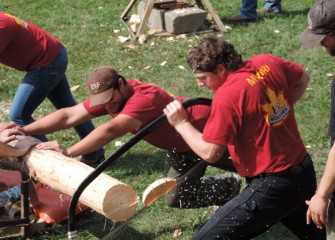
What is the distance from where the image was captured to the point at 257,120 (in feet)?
13.3

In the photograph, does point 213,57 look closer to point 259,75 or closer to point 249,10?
point 259,75

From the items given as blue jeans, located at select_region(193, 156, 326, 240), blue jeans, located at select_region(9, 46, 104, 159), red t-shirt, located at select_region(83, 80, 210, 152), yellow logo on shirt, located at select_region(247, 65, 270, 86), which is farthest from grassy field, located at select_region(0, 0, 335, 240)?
yellow logo on shirt, located at select_region(247, 65, 270, 86)

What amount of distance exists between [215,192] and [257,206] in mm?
1368

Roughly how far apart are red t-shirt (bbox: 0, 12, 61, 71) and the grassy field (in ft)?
4.40

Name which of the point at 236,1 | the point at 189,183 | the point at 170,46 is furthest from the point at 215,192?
the point at 236,1

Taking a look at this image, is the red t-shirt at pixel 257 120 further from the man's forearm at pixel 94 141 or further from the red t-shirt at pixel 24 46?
the red t-shirt at pixel 24 46

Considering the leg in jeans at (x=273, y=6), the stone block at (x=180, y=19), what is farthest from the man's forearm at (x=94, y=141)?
the leg in jeans at (x=273, y=6)

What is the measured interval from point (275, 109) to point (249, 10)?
6.69 meters

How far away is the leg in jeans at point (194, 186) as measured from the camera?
541cm

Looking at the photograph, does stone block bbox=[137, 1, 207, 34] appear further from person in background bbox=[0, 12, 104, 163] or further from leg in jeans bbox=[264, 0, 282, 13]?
person in background bbox=[0, 12, 104, 163]

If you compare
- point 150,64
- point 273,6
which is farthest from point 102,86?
point 273,6

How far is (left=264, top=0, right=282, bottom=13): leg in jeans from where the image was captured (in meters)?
10.9

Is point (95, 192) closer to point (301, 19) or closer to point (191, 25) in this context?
point (191, 25)

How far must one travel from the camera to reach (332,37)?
145 inches
